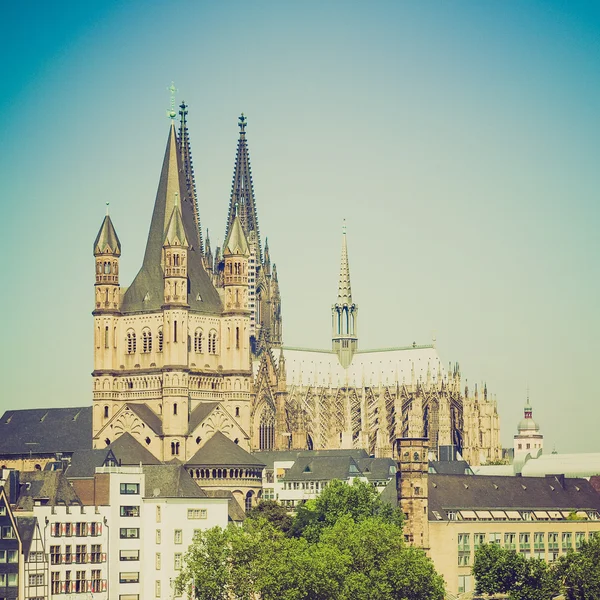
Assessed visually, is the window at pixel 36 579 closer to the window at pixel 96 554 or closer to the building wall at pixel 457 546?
the window at pixel 96 554

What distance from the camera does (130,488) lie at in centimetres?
17525

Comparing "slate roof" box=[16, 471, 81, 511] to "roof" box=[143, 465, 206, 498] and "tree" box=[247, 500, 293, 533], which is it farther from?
"tree" box=[247, 500, 293, 533]

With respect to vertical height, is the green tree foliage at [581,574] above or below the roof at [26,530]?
below

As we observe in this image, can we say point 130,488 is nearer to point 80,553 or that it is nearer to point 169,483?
point 169,483

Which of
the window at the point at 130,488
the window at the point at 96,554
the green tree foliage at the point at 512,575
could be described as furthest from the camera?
the green tree foliage at the point at 512,575

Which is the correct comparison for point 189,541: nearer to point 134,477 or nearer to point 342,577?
point 134,477

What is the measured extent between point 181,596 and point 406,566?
1913 centimetres

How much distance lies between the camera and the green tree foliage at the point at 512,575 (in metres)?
175

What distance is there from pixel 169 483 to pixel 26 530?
62.8ft

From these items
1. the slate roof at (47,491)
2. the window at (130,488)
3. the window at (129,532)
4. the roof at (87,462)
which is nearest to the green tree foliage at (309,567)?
the window at (129,532)

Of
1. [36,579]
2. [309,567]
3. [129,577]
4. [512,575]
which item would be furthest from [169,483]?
[512,575]

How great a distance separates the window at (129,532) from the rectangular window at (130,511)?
4.19 ft

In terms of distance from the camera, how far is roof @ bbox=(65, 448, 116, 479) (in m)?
193

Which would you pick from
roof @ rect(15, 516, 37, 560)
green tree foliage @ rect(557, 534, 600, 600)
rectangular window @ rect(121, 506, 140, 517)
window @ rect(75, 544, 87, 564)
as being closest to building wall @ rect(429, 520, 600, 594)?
green tree foliage @ rect(557, 534, 600, 600)
